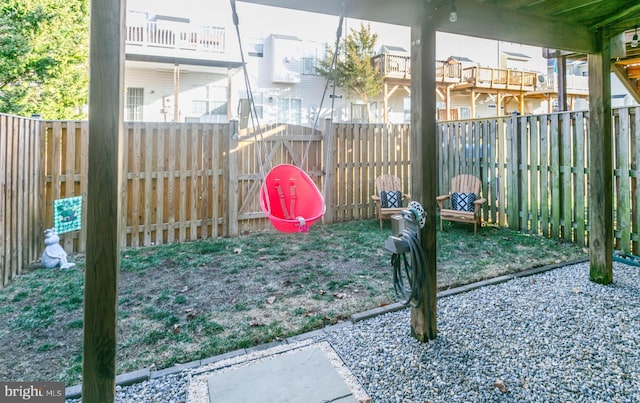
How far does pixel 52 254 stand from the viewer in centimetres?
426

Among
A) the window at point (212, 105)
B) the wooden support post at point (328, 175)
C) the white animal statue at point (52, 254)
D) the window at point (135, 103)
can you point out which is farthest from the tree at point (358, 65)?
the white animal statue at point (52, 254)

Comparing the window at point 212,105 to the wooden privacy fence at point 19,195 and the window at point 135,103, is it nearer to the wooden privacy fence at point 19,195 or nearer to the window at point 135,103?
the window at point 135,103

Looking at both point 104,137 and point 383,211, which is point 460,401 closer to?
point 104,137

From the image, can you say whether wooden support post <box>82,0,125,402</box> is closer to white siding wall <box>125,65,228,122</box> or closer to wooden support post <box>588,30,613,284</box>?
wooden support post <box>588,30,613,284</box>

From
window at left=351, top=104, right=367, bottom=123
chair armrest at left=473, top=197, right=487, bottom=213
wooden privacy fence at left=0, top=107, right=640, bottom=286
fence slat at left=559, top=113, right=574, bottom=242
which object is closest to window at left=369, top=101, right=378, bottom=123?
window at left=351, top=104, right=367, bottom=123

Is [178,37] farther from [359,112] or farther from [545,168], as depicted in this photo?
[545,168]

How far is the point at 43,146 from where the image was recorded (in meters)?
4.51

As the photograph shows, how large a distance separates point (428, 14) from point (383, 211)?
4.27m

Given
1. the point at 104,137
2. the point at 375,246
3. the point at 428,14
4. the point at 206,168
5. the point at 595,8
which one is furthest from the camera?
the point at 206,168

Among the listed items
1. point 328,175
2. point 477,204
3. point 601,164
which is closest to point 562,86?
point 477,204

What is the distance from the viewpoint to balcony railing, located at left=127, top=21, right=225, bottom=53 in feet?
40.1

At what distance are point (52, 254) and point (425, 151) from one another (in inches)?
175

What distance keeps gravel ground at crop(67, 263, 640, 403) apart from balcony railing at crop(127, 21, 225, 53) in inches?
509

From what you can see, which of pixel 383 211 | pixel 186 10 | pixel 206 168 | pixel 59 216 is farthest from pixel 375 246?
pixel 186 10
